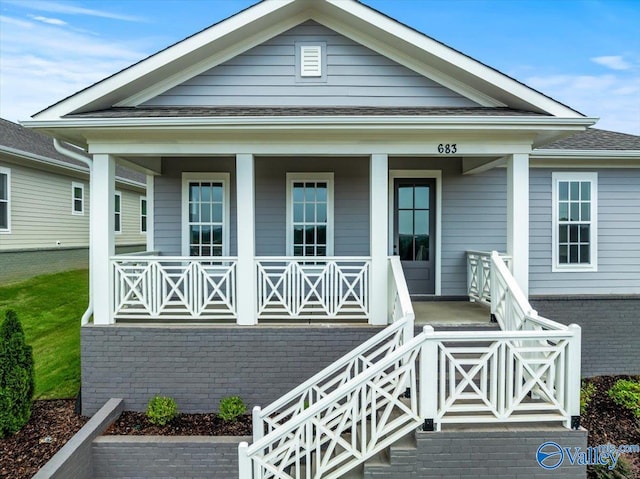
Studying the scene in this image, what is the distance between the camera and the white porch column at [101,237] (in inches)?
219

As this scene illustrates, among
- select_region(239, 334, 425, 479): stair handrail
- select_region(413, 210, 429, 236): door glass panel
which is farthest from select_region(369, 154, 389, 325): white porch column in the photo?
select_region(413, 210, 429, 236): door glass panel

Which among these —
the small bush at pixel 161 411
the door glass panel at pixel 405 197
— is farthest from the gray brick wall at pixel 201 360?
the door glass panel at pixel 405 197

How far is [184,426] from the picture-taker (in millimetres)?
5191

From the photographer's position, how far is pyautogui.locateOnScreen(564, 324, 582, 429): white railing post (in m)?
4.01

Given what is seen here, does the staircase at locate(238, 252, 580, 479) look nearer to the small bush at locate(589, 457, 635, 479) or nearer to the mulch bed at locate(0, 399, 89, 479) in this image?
the small bush at locate(589, 457, 635, 479)

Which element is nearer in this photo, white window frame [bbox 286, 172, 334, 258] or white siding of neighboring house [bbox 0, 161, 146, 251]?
white window frame [bbox 286, 172, 334, 258]

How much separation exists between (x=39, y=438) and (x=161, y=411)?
1.45 meters

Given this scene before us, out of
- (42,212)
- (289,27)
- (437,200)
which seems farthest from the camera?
(42,212)

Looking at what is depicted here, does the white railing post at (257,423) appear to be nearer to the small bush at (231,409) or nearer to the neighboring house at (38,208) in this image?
the small bush at (231,409)

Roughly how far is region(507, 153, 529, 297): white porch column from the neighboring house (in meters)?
12.1

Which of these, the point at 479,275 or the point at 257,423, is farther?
the point at 479,275

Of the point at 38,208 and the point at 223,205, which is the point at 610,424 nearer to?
the point at 223,205

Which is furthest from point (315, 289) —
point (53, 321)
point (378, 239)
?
point (53, 321)

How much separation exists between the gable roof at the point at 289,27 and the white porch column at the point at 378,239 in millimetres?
2147
